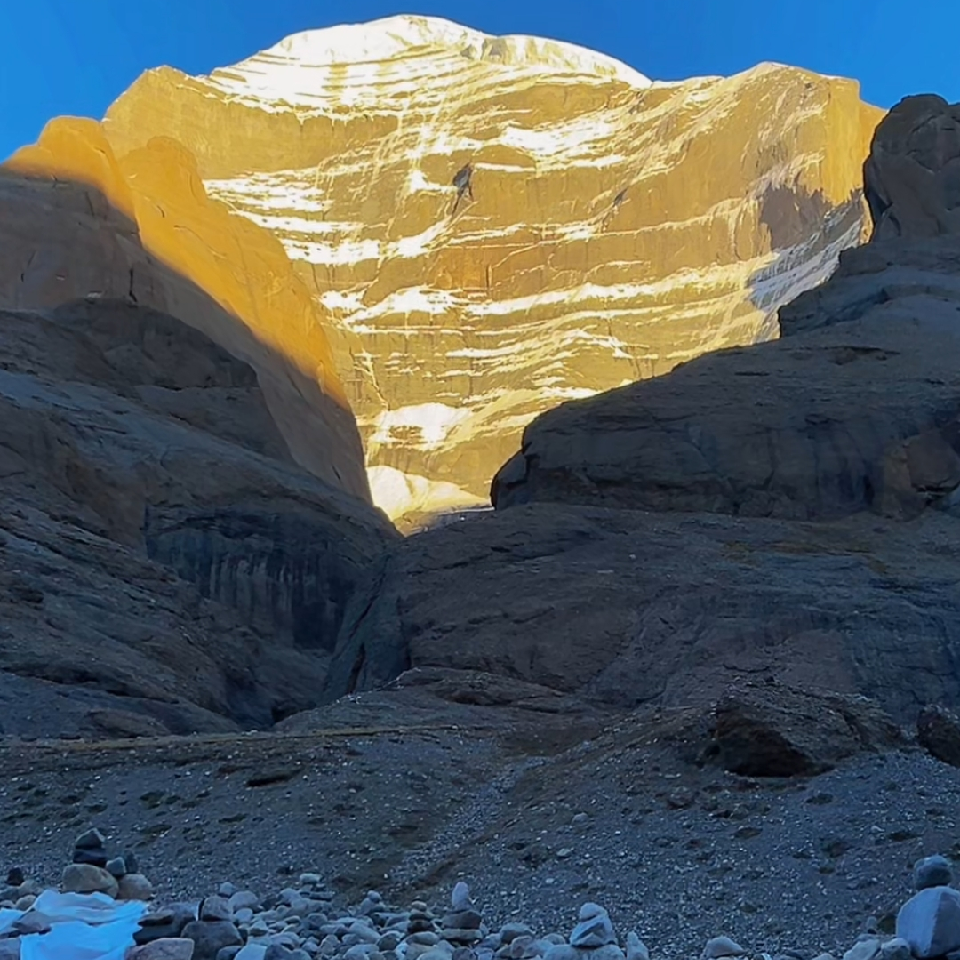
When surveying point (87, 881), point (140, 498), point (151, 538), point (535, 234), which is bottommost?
point (87, 881)

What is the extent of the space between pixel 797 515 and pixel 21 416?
2274 cm

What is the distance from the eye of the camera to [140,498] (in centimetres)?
4691

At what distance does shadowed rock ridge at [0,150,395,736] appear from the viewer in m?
29.2

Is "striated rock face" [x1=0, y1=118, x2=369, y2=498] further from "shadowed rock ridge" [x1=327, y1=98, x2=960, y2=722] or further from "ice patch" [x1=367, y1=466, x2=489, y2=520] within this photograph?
"ice patch" [x1=367, y1=466, x2=489, y2=520]

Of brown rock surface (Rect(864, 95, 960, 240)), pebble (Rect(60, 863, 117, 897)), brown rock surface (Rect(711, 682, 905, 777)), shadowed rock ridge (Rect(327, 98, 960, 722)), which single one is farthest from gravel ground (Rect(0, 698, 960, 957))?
brown rock surface (Rect(864, 95, 960, 240))

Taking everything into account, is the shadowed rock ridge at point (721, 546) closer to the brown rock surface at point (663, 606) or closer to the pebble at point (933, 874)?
the brown rock surface at point (663, 606)

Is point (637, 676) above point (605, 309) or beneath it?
beneath

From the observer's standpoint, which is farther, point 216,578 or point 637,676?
point 216,578

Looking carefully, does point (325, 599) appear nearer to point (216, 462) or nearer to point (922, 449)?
point (216, 462)

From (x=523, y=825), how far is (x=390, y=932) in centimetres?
344

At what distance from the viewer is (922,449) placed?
34.6 meters

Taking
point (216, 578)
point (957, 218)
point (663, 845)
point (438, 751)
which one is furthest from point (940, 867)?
point (957, 218)

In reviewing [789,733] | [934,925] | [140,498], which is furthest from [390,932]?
[140,498]

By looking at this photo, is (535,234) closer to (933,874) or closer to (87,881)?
(87,881)
